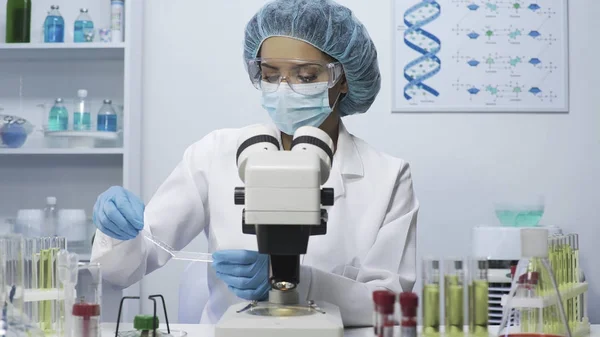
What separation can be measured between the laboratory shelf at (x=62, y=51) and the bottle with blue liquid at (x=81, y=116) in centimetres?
16

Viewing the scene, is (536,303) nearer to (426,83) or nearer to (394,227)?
(394,227)

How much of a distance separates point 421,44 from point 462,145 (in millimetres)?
418

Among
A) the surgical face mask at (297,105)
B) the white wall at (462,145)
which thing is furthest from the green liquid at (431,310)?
the white wall at (462,145)

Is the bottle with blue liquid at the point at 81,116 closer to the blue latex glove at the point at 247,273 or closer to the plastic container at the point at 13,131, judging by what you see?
the plastic container at the point at 13,131

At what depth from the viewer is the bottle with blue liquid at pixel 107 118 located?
2.70 meters

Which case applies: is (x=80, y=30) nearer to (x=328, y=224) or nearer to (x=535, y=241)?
(x=328, y=224)

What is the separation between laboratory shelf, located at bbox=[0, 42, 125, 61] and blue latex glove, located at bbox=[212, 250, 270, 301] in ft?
4.96

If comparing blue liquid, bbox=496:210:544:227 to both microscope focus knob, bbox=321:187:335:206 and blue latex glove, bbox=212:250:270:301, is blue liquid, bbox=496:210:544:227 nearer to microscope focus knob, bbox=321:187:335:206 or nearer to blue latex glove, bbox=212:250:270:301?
blue latex glove, bbox=212:250:270:301

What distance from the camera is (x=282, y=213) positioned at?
3.41 ft

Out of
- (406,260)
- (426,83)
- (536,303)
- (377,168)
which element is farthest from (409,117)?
(536,303)

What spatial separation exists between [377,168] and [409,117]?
947 millimetres

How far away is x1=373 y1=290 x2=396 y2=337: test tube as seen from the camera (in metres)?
Answer: 0.82

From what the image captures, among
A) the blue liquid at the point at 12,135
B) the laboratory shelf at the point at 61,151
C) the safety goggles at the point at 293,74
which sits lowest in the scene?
the laboratory shelf at the point at 61,151

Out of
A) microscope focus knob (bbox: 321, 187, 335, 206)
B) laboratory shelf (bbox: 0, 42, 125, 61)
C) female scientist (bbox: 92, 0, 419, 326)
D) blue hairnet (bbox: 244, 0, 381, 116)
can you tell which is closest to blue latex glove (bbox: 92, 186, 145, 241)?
female scientist (bbox: 92, 0, 419, 326)
